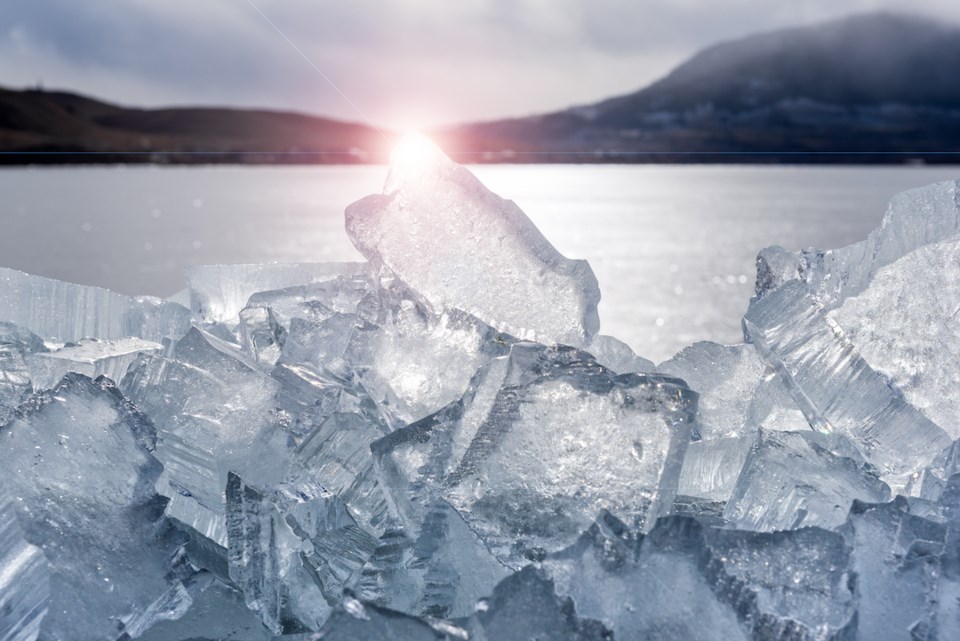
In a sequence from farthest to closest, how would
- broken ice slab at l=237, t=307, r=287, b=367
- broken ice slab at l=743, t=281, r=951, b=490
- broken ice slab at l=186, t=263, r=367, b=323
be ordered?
broken ice slab at l=186, t=263, r=367, b=323 → broken ice slab at l=237, t=307, r=287, b=367 → broken ice slab at l=743, t=281, r=951, b=490

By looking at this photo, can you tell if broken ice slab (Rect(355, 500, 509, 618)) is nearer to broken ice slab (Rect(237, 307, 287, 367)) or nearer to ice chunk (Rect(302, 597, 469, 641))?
ice chunk (Rect(302, 597, 469, 641))

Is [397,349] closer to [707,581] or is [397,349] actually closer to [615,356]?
[615,356]

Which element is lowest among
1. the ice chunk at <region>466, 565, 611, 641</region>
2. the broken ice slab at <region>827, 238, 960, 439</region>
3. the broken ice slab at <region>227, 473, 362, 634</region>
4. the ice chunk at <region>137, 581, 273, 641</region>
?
the ice chunk at <region>137, 581, 273, 641</region>

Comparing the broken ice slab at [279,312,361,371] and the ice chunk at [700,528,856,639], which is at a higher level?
the broken ice slab at [279,312,361,371]

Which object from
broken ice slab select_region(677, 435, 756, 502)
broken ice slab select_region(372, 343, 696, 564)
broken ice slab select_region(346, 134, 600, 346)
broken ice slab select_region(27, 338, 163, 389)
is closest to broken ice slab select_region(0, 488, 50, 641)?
broken ice slab select_region(27, 338, 163, 389)

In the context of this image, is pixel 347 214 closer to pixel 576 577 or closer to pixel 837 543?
pixel 576 577

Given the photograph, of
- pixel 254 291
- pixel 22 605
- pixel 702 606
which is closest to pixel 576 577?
pixel 702 606
